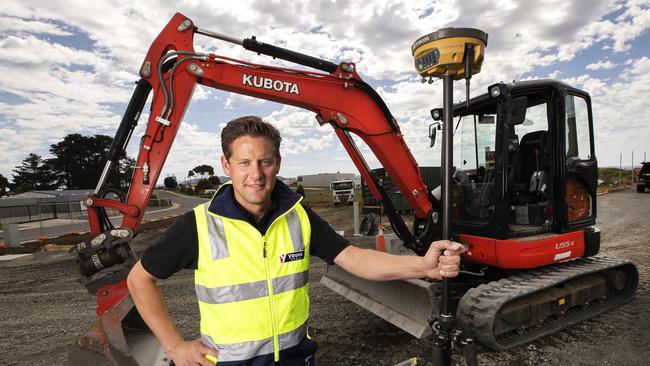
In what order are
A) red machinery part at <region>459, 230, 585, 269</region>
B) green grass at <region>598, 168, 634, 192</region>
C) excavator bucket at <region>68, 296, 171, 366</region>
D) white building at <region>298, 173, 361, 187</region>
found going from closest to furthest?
excavator bucket at <region>68, 296, 171, 366</region> → red machinery part at <region>459, 230, 585, 269</region> → green grass at <region>598, 168, 634, 192</region> → white building at <region>298, 173, 361, 187</region>

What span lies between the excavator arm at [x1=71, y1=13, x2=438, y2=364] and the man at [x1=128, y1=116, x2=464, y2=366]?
82.8 inches

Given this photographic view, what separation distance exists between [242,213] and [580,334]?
14.8ft

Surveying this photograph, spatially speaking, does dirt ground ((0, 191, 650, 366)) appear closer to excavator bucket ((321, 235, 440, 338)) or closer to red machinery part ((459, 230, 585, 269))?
excavator bucket ((321, 235, 440, 338))

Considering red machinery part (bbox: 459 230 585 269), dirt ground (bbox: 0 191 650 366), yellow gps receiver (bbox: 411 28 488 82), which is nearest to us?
yellow gps receiver (bbox: 411 28 488 82)

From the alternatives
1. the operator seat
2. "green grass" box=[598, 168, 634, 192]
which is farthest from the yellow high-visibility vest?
Answer: "green grass" box=[598, 168, 634, 192]

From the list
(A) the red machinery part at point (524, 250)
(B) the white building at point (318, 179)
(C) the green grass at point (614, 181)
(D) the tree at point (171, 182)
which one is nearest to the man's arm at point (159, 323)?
(A) the red machinery part at point (524, 250)

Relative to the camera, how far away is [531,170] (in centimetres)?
476

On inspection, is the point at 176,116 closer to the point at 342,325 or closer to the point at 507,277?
the point at 342,325

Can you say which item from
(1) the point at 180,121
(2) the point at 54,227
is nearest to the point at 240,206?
(1) the point at 180,121

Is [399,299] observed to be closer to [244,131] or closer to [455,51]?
[244,131]

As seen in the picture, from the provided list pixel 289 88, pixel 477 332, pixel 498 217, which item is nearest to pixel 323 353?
pixel 477 332

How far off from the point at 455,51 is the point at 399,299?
3.16 meters

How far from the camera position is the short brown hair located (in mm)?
1832

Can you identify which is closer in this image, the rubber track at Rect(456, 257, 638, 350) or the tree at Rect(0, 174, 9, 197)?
the rubber track at Rect(456, 257, 638, 350)
